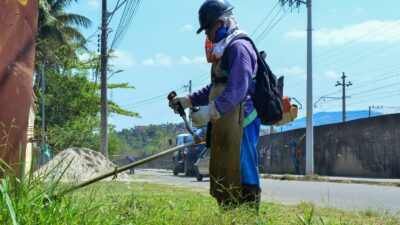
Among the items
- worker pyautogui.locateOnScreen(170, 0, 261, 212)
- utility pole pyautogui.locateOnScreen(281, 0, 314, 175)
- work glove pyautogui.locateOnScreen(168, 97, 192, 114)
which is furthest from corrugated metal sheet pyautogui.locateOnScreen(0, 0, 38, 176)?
utility pole pyautogui.locateOnScreen(281, 0, 314, 175)

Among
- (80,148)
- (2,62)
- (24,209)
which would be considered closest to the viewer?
(24,209)

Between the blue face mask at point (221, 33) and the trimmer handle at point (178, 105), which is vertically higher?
the blue face mask at point (221, 33)

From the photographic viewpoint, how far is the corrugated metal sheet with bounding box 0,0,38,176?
3.28m

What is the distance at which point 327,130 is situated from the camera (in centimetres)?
2733

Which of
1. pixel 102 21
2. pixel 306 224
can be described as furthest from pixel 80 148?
pixel 306 224

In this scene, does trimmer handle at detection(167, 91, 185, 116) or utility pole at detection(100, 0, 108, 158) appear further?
utility pole at detection(100, 0, 108, 158)

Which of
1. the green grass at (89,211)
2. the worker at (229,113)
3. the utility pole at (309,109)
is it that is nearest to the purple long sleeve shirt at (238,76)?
the worker at (229,113)

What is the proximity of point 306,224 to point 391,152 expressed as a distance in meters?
20.2

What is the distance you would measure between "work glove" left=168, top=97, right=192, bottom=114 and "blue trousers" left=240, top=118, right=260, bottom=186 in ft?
1.63

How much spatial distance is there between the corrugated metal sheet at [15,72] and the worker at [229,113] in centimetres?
103

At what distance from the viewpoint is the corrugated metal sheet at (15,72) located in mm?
3281

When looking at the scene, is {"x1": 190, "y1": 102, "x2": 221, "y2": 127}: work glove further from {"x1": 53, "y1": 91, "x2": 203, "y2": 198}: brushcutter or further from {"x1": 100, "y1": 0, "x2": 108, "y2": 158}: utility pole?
{"x1": 100, "y1": 0, "x2": 108, "y2": 158}: utility pole

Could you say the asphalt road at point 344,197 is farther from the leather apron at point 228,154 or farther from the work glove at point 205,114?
the work glove at point 205,114

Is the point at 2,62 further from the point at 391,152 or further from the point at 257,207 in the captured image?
the point at 391,152
